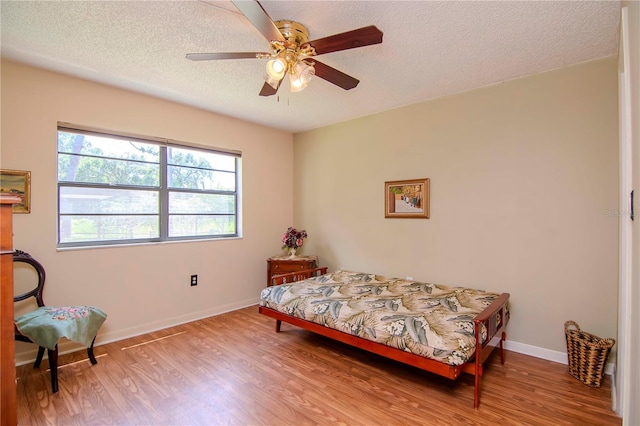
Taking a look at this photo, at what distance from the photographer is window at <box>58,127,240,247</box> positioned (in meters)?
2.90

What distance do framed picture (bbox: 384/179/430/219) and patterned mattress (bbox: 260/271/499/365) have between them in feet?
2.54

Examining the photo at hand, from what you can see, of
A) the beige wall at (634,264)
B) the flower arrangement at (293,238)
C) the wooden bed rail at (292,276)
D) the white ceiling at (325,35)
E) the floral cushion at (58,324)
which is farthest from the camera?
the flower arrangement at (293,238)

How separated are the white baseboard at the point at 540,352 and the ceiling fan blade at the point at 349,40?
2.87 m

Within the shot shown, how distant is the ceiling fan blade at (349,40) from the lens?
1.62 meters

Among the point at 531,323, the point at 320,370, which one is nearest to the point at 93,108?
the point at 320,370

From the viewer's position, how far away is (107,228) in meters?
3.11

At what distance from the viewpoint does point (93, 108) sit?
115 inches

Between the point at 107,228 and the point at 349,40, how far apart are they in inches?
117

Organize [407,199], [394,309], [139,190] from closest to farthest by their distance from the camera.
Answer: [394,309], [139,190], [407,199]

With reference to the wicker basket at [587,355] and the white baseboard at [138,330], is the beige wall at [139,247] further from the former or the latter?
the wicker basket at [587,355]

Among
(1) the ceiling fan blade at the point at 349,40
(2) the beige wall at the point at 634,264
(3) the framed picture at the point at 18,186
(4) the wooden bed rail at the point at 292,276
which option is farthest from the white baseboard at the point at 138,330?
(2) the beige wall at the point at 634,264

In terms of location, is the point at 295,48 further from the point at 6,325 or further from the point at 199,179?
the point at 199,179

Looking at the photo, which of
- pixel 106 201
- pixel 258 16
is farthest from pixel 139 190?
pixel 258 16

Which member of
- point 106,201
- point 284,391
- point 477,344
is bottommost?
point 284,391
